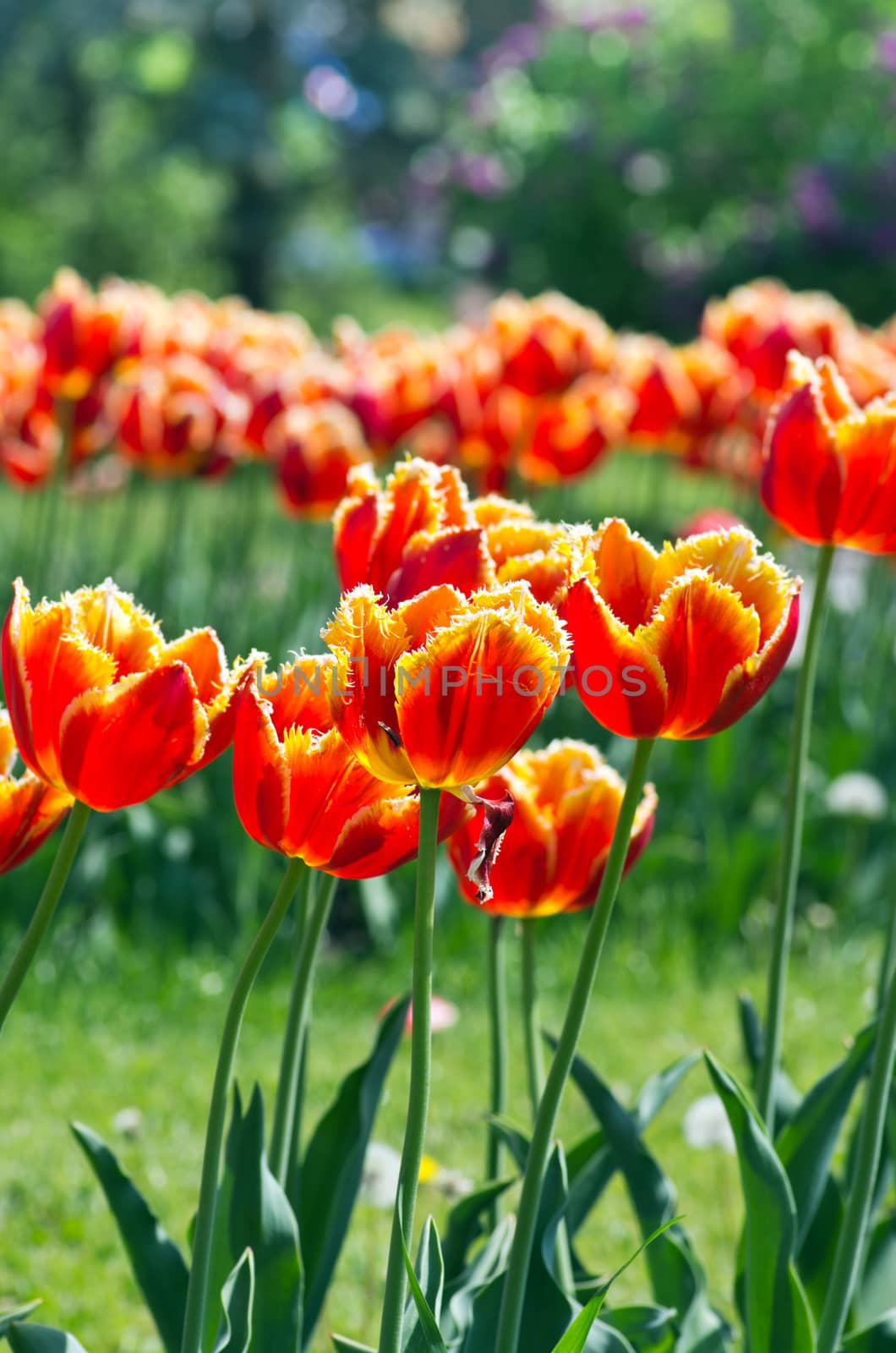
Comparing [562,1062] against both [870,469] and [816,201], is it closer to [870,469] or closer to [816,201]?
[870,469]

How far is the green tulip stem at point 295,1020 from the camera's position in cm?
131

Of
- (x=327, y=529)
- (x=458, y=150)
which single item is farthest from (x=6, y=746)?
(x=458, y=150)

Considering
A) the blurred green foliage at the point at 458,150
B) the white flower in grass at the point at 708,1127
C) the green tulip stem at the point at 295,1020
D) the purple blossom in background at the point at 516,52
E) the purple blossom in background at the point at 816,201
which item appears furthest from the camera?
the purple blossom in background at the point at 516,52

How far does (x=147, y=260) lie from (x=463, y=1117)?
14956 millimetres

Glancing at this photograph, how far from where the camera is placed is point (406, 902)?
13.0ft

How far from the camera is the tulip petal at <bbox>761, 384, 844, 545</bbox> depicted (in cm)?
147

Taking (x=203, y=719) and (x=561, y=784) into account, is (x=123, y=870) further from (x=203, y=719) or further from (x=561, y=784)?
(x=203, y=719)

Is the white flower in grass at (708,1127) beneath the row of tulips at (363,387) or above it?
beneath

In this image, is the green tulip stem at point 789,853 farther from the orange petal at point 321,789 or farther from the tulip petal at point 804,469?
the orange petal at point 321,789

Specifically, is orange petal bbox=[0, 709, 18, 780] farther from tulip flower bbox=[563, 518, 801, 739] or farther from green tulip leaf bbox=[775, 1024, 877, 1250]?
green tulip leaf bbox=[775, 1024, 877, 1250]

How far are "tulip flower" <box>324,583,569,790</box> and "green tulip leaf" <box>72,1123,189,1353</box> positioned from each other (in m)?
0.58

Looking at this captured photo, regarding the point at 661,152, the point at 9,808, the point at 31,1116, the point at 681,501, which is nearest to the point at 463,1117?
the point at 31,1116

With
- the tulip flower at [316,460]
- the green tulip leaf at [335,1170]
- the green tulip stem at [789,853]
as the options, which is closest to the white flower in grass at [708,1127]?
the green tulip stem at [789,853]

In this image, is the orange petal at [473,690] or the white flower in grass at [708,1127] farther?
the white flower in grass at [708,1127]
